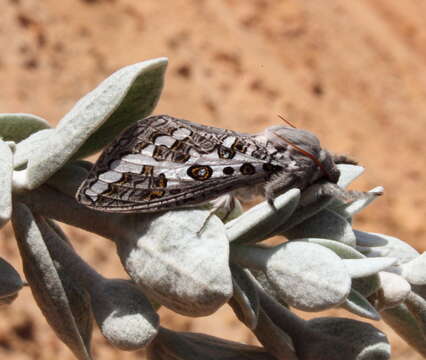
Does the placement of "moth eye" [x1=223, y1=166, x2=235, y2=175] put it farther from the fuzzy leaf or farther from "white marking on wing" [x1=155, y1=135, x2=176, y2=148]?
the fuzzy leaf

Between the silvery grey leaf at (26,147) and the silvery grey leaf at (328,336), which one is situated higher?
the silvery grey leaf at (26,147)

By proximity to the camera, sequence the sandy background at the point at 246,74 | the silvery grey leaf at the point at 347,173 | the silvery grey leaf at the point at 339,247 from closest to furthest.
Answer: the silvery grey leaf at the point at 339,247 < the silvery grey leaf at the point at 347,173 < the sandy background at the point at 246,74

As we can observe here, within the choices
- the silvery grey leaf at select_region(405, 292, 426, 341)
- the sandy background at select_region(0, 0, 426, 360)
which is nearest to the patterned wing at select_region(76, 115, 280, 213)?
the silvery grey leaf at select_region(405, 292, 426, 341)

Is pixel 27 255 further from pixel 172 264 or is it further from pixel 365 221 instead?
pixel 365 221

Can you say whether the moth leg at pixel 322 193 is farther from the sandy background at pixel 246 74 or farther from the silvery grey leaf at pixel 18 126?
the sandy background at pixel 246 74

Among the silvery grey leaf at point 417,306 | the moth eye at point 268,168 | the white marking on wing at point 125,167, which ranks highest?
A: the moth eye at point 268,168

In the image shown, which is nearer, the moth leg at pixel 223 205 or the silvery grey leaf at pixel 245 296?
the silvery grey leaf at pixel 245 296

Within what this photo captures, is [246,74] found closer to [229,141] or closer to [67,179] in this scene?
[229,141]

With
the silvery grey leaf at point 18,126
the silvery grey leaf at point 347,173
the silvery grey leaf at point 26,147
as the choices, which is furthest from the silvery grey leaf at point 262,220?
the silvery grey leaf at point 18,126
